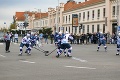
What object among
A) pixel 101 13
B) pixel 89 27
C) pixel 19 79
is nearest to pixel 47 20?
pixel 89 27

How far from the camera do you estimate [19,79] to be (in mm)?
10125

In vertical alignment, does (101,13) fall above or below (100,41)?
above

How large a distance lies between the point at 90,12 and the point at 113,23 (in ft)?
35.8

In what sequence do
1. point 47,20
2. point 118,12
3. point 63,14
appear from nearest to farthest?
point 118,12 → point 63,14 → point 47,20

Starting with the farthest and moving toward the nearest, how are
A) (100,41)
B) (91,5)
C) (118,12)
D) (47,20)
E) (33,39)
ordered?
1. (47,20)
2. (91,5)
3. (118,12)
4. (100,41)
5. (33,39)

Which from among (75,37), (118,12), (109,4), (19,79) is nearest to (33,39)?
(19,79)

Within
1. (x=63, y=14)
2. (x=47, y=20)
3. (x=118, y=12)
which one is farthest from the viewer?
(x=47, y=20)

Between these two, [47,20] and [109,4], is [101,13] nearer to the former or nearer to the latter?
[109,4]

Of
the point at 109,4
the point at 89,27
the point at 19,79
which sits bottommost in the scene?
the point at 19,79

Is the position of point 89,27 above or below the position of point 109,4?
below

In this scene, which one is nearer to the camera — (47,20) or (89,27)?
(89,27)

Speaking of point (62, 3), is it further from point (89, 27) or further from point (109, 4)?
point (109, 4)

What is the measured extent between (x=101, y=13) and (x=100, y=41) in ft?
102

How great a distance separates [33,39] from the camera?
77.6 ft
